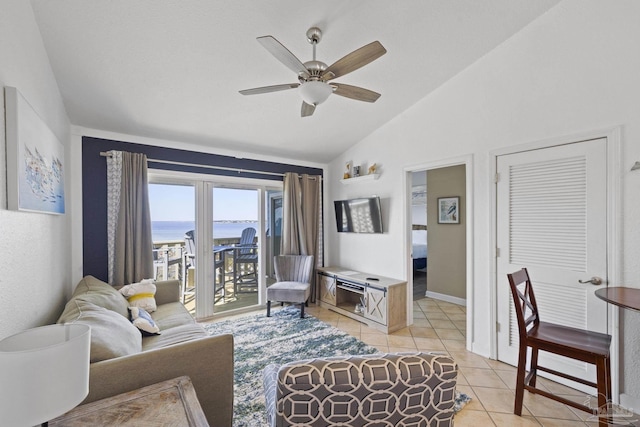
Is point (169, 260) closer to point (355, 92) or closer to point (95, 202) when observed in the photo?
point (95, 202)

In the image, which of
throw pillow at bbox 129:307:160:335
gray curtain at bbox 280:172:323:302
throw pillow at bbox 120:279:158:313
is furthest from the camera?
gray curtain at bbox 280:172:323:302

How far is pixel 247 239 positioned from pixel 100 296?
2.13 meters

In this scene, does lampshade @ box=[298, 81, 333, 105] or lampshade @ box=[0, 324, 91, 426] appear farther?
lampshade @ box=[298, 81, 333, 105]

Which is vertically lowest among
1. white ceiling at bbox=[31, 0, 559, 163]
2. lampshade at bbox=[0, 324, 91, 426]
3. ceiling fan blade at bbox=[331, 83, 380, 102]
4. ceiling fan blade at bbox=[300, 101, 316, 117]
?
lampshade at bbox=[0, 324, 91, 426]

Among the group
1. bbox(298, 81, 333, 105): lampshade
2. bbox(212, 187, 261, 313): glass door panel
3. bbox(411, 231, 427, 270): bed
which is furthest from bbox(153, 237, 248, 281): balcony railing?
bbox(411, 231, 427, 270): bed

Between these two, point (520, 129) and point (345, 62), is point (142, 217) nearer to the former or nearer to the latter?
point (345, 62)

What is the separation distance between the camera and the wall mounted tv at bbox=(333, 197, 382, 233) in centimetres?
388

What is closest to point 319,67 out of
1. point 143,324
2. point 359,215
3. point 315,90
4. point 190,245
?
point 315,90

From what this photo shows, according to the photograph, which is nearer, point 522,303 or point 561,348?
point 561,348

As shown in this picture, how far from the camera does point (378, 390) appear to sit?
3.24 feet

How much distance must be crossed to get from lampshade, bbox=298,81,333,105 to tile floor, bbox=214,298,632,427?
96.4 inches

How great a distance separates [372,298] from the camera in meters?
3.50

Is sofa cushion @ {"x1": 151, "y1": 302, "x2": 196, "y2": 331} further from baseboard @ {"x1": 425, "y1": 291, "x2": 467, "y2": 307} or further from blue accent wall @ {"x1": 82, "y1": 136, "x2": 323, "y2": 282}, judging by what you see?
baseboard @ {"x1": 425, "y1": 291, "x2": 467, "y2": 307}

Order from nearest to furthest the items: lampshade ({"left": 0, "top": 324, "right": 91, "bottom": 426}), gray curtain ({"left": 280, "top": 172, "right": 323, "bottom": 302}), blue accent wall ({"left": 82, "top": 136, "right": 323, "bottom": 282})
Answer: lampshade ({"left": 0, "top": 324, "right": 91, "bottom": 426}) < blue accent wall ({"left": 82, "top": 136, "right": 323, "bottom": 282}) < gray curtain ({"left": 280, "top": 172, "right": 323, "bottom": 302})
